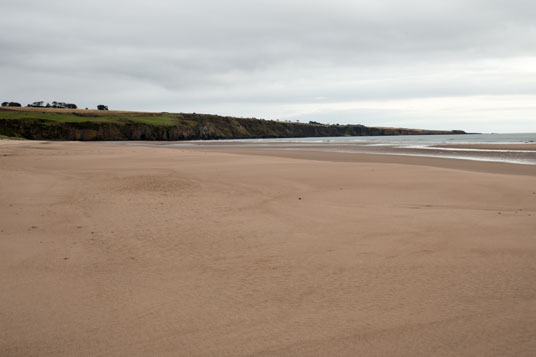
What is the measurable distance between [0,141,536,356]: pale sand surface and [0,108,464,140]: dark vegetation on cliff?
79.5 m

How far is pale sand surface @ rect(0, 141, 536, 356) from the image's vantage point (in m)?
2.89

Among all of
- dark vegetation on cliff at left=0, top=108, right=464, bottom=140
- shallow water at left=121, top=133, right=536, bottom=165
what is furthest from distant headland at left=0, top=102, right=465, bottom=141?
shallow water at left=121, top=133, right=536, bottom=165

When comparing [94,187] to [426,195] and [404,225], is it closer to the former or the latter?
[404,225]

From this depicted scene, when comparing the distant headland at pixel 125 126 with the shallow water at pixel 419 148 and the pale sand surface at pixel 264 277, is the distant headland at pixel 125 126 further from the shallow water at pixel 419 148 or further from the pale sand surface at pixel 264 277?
the pale sand surface at pixel 264 277

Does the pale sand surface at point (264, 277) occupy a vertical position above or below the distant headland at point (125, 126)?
below

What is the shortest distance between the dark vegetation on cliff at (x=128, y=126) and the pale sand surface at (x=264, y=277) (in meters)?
79.5

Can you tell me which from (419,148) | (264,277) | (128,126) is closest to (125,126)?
(128,126)

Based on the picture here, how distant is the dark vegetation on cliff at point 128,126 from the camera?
7881 centimetres

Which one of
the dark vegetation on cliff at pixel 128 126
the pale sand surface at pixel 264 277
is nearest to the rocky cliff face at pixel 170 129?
the dark vegetation on cliff at pixel 128 126

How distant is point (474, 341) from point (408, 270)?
138 centimetres

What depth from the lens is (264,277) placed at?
407cm

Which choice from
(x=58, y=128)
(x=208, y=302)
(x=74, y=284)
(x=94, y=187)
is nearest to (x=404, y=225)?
(x=208, y=302)

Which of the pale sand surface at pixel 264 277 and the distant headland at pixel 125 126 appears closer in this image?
the pale sand surface at pixel 264 277

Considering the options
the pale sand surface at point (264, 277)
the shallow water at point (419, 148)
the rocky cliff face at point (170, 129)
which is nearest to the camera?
the pale sand surface at point (264, 277)
